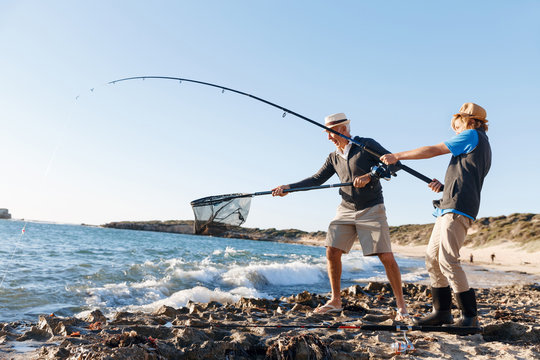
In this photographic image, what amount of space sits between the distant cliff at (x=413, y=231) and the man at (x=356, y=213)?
1543mm

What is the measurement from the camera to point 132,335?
3049 mm

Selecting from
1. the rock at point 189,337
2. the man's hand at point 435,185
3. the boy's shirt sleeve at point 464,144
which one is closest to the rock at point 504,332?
the man's hand at point 435,185

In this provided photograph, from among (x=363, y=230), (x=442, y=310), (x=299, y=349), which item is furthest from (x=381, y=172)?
(x=299, y=349)

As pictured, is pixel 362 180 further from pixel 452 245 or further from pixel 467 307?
pixel 467 307

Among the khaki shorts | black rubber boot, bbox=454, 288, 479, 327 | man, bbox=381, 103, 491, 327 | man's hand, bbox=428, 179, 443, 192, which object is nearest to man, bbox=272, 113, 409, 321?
the khaki shorts

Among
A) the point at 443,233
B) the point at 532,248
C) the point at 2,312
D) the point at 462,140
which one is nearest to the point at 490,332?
the point at 443,233

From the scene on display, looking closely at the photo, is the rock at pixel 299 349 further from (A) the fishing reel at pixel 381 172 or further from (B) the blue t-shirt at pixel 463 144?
(A) the fishing reel at pixel 381 172

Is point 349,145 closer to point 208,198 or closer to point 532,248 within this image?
point 208,198

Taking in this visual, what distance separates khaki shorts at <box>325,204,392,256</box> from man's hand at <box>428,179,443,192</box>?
716mm

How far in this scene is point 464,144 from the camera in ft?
11.6

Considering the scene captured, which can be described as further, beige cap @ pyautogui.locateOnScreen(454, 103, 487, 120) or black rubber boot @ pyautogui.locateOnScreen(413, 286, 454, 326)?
black rubber boot @ pyautogui.locateOnScreen(413, 286, 454, 326)

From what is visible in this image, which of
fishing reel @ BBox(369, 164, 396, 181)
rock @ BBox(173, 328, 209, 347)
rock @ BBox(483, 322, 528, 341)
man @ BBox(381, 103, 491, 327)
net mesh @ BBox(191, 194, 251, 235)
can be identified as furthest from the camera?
net mesh @ BBox(191, 194, 251, 235)

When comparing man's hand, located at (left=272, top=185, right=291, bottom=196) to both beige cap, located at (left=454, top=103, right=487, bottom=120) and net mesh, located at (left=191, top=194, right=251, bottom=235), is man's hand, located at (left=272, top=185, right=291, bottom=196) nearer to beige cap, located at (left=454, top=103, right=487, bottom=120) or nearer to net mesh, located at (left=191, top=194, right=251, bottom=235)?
net mesh, located at (left=191, top=194, right=251, bottom=235)

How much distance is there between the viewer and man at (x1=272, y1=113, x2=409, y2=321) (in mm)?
4566
